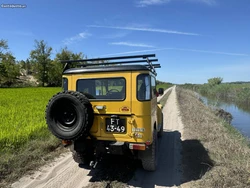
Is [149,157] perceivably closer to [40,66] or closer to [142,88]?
[142,88]

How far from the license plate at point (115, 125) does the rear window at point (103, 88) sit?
0.46 metres

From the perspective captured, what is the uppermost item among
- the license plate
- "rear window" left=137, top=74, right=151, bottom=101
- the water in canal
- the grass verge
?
"rear window" left=137, top=74, right=151, bottom=101

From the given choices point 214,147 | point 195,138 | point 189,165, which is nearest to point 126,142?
point 189,165

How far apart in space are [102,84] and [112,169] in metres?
2.04

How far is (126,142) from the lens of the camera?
3857 mm

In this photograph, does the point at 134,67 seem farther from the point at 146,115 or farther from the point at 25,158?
the point at 25,158

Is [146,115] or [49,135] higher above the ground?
[146,115]

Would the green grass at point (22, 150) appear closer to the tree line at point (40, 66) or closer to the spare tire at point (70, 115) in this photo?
the spare tire at point (70, 115)

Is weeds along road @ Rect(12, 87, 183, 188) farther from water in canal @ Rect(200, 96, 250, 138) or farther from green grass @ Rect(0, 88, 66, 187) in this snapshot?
water in canal @ Rect(200, 96, 250, 138)

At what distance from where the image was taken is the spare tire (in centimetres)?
369

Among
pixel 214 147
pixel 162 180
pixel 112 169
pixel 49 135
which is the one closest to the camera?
pixel 162 180

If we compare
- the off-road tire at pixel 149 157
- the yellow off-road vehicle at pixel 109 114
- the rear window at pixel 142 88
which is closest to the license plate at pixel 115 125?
the yellow off-road vehicle at pixel 109 114

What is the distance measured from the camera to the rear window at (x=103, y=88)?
3988 millimetres

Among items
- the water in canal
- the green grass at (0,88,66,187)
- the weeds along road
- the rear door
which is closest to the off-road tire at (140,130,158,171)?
the weeds along road
